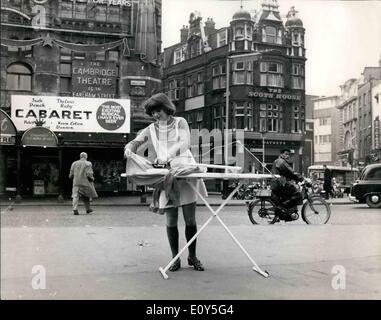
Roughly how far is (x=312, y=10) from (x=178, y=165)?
2.06 m

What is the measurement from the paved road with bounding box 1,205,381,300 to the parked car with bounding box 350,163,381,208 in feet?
28.3

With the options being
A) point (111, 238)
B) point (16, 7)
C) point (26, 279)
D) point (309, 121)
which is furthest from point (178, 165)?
point (309, 121)

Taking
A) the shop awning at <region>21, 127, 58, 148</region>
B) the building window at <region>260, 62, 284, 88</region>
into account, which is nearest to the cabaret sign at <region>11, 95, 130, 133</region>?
the shop awning at <region>21, 127, 58, 148</region>

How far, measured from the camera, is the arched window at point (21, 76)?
7.36m

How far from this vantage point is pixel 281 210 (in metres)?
9.11

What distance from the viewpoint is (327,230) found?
724 cm

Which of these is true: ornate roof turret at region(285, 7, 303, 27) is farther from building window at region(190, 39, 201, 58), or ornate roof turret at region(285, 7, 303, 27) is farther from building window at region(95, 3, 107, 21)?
building window at region(95, 3, 107, 21)

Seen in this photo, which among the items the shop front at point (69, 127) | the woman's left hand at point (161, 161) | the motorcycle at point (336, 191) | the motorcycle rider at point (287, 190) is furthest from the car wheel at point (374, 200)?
the woman's left hand at point (161, 161)

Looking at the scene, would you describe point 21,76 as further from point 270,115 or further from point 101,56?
point 270,115

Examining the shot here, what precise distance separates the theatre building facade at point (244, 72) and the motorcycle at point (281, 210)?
73cm

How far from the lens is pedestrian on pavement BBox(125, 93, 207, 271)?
416 cm

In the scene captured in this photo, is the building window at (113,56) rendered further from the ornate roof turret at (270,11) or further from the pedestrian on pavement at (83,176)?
the ornate roof turret at (270,11)

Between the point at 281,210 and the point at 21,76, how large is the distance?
5220 millimetres
